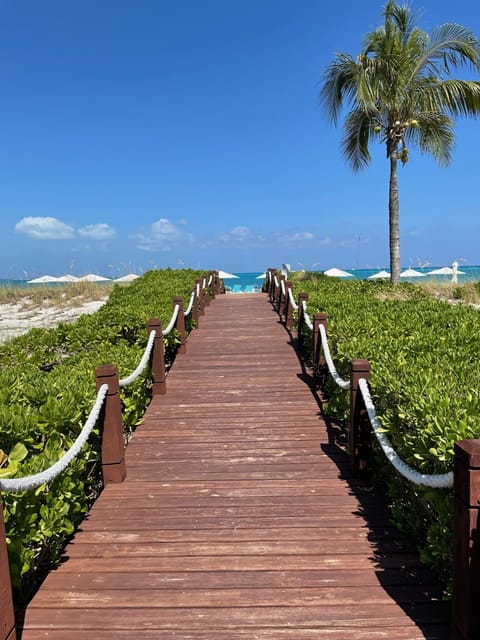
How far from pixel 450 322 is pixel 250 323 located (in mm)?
5697

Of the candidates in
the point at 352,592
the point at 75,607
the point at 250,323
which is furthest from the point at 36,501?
the point at 250,323

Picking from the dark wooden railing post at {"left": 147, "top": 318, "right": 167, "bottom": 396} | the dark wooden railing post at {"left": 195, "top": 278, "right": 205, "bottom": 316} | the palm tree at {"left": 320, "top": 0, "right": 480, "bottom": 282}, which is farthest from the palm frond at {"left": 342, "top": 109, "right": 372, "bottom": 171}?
the dark wooden railing post at {"left": 147, "top": 318, "right": 167, "bottom": 396}

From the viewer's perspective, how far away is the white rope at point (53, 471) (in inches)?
93.1

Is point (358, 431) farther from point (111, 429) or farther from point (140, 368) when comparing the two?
point (140, 368)

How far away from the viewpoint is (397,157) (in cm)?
1802

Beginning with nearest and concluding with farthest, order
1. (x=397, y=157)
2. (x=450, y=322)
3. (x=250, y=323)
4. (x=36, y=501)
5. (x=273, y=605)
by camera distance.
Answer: (x=273, y=605)
(x=36, y=501)
(x=450, y=322)
(x=250, y=323)
(x=397, y=157)

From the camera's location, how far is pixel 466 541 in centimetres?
219

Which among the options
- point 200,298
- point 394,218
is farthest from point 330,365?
point 394,218

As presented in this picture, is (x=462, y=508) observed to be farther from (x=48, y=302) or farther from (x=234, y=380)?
(x=48, y=302)

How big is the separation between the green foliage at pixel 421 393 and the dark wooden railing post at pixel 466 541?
0.38 meters

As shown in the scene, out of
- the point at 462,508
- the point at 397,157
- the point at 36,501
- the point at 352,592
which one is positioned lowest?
the point at 352,592

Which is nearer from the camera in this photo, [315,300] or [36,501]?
[36,501]

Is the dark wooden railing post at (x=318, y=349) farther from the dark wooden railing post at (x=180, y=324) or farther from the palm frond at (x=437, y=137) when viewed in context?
the palm frond at (x=437, y=137)

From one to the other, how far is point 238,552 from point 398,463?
120 centimetres
